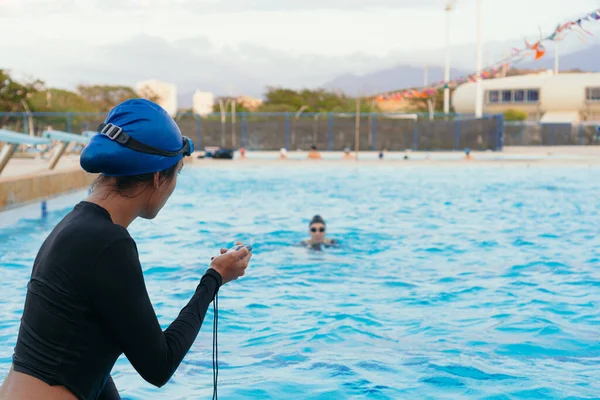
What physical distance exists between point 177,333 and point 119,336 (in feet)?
0.64

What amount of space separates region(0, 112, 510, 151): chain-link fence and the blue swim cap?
30876 millimetres

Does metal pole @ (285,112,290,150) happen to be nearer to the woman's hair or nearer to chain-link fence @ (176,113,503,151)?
chain-link fence @ (176,113,503,151)

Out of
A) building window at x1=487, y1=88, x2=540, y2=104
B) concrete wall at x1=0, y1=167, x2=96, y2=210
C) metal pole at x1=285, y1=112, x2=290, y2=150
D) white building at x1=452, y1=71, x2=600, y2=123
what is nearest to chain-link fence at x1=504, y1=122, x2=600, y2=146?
metal pole at x1=285, y1=112, x2=290, y2=150

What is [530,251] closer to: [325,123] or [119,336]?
[119,336]

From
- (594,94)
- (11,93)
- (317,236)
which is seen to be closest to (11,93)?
(11,93)

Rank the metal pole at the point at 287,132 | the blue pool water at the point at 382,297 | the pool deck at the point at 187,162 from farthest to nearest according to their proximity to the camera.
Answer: the metal pole at the point at 287,132, the pool deck at the point at 187,162, the blue pool water at the point at 382,297

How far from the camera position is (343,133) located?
3312cm

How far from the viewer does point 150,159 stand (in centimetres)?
184

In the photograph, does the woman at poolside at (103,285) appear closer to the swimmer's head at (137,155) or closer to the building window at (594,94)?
the swimmer's head at (137,155)

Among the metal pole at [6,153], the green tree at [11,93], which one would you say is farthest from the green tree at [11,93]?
the metal pole at [6,153]

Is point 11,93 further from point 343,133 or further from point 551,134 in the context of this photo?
point 551,134

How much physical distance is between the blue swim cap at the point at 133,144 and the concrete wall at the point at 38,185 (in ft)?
23.9

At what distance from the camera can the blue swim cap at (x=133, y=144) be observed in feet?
5.98

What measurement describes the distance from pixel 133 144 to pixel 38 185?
381 inches
